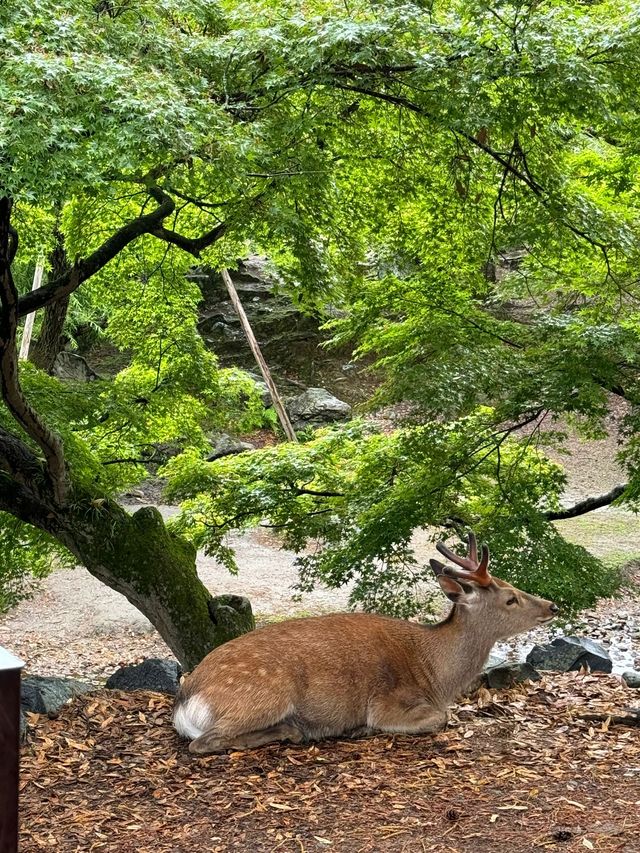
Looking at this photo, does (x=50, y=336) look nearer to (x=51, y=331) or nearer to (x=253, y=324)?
(x=51, y=331)

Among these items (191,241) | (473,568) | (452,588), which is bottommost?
(452,588)

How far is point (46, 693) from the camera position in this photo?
6043 mm

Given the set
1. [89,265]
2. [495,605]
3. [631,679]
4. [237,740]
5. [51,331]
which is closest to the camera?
[237,740]

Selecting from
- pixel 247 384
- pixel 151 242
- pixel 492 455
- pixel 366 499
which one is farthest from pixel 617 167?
pixel 247 384

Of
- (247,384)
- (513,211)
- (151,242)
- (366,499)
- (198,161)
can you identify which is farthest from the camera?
(247,384)

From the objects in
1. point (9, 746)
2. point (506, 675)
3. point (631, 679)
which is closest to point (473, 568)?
point (506, 675)

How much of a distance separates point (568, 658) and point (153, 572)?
3.39 metres

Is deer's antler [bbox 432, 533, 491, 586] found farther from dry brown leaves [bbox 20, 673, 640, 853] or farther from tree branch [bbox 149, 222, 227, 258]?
tree branch [bbox 149, 222, 227, 258]

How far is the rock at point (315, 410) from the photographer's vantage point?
25484 millimetres

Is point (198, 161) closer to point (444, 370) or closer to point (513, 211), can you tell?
point (444, 370)

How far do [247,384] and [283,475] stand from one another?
3.56 metres

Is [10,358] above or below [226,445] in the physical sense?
below

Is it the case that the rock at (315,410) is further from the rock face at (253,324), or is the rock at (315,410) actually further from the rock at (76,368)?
the rock at (76,368)

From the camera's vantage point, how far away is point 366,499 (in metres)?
8.92
